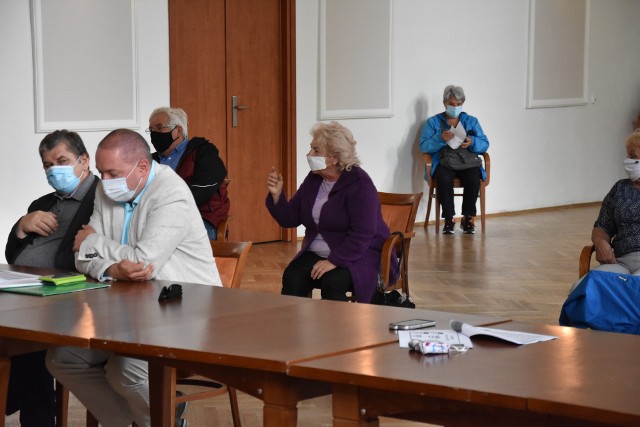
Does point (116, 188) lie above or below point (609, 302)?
above

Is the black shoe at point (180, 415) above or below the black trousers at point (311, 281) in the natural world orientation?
below

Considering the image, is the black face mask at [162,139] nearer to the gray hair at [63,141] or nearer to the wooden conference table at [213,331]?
the gray hair at [63,141]

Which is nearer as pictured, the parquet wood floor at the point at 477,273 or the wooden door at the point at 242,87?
the parquet wood floor at the point at 477,273

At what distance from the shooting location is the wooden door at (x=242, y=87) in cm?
959

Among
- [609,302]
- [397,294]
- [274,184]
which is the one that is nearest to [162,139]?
[274,184]

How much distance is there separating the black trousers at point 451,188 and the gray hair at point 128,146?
22.7ft

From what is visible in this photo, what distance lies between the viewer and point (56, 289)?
4129 millimetres

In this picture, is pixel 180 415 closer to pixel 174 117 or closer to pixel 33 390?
pixel 33 390

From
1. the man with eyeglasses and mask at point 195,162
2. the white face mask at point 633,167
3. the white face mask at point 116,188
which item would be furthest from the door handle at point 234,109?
the white face mask at point 116,188

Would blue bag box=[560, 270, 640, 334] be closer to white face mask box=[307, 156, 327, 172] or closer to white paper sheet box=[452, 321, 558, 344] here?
white face mask box=[307, 156, 327, 172]

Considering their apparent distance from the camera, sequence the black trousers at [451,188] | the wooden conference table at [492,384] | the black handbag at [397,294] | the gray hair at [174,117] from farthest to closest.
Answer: the black trousers at [451,188] → the gray hair at [174,117] → the black handbag at [397,294] → the wooden conference table at [492,384]

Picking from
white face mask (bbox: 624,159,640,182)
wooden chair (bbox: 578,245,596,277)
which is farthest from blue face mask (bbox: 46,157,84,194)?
white face mask (bbox: 624,159,640,182)

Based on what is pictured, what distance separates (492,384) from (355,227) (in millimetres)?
3274

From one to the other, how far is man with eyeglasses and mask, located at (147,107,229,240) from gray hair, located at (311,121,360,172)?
3.37ft
